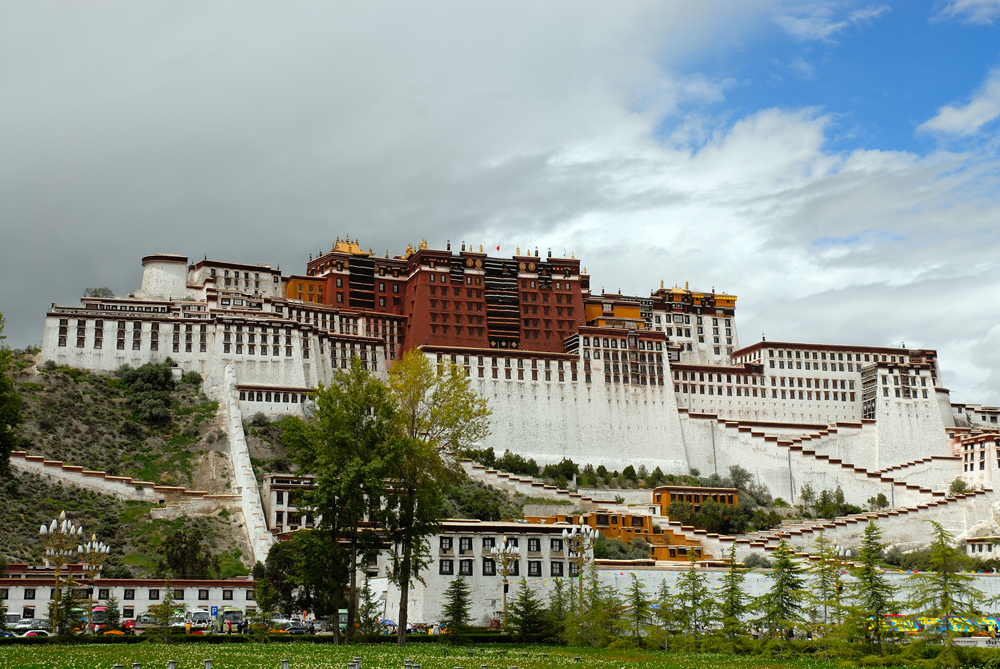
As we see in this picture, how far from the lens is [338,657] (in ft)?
106

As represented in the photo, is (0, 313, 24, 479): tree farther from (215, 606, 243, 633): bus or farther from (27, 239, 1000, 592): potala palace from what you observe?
(27, 239, 1000, 592): potala palace

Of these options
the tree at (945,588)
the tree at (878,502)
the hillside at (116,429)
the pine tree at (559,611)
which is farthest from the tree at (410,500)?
the tree at (878,502)

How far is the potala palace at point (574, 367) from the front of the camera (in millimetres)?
91750

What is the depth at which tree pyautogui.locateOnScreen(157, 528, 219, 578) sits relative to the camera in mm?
58688

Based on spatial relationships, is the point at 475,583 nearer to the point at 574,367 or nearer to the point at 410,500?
the point at 410,500

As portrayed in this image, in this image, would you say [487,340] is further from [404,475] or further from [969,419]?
[404,475]

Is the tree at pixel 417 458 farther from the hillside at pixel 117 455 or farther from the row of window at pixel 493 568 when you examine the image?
the hillside at pixel 117 455

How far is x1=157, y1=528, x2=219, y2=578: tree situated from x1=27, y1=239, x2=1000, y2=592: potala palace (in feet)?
56.3

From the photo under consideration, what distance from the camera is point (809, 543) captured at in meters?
78.3

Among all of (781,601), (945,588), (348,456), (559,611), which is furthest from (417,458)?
(945,588)

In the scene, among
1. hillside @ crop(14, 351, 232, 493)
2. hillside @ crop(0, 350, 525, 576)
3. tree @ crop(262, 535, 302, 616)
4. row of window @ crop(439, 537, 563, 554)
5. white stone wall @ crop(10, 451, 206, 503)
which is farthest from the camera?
hillside @ crop(14, 351, 232, 493)

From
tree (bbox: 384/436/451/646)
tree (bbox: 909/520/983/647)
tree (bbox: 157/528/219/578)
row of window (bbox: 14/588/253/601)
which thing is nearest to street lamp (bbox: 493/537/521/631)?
tree (bbox: 384/436/451/646)

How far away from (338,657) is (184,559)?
96.4 feet

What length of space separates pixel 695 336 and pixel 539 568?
68.7 metres
